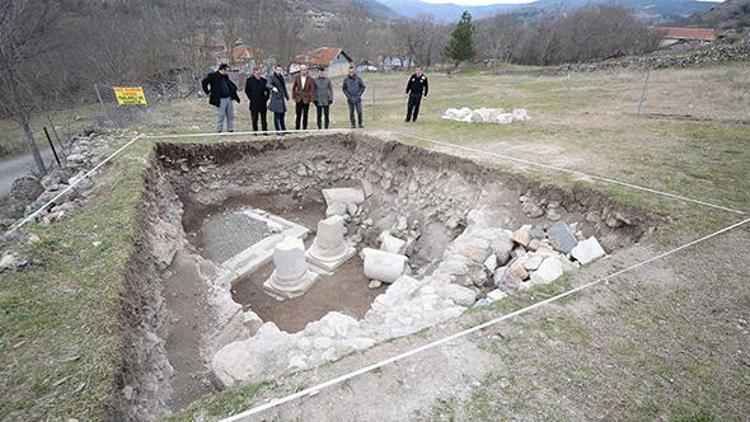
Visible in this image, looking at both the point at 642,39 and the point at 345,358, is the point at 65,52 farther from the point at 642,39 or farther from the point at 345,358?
the point at 642,39

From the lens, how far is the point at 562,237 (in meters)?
5.50

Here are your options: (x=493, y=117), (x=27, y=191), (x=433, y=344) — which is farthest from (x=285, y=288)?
(x=493, y=117)

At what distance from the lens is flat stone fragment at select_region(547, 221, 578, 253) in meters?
5.38

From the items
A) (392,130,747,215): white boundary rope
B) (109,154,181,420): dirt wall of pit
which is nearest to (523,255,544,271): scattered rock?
(392,130,747,215): white boundary rope

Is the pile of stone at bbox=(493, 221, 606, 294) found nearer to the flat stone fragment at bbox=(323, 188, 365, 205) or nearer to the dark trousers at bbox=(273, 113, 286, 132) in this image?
the flat stone fragment at bbox=(323, 188, 365, 205)

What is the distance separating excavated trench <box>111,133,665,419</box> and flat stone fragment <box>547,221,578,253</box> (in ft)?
0.49

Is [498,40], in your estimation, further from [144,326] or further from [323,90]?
[144,326]

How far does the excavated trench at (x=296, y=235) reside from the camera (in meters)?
3.96

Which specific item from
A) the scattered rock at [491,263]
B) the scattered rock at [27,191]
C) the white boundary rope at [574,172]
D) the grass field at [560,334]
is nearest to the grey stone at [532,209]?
the grass field at [560,334]

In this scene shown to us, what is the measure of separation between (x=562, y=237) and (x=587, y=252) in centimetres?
60

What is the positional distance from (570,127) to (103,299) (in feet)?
38.2

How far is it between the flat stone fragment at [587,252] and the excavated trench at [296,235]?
15cm

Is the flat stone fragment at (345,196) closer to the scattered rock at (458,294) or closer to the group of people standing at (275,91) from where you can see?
the group of people standing at (275,91)

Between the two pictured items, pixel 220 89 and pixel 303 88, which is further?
pixel 303 88
